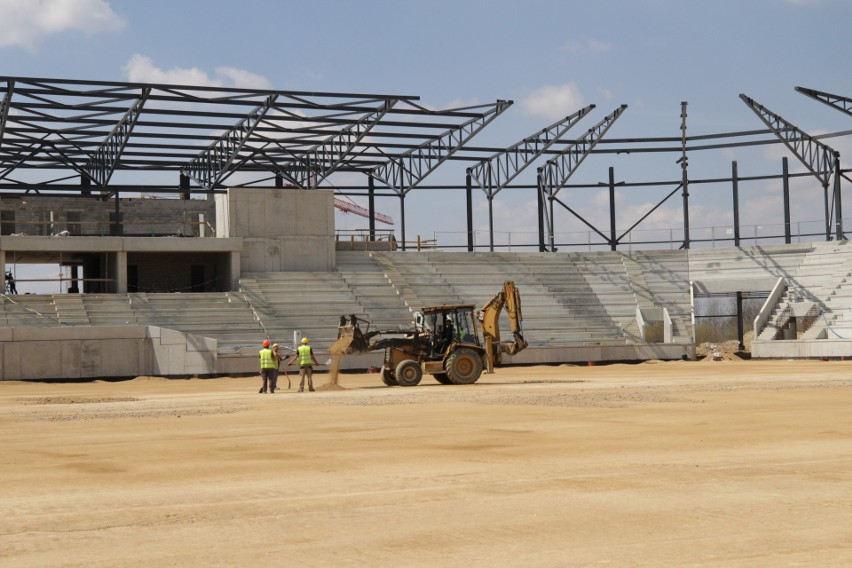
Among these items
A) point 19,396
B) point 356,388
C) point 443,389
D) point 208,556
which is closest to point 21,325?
point 19,396

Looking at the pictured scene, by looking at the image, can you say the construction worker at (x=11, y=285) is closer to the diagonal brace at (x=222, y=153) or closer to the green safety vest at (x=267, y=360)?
the diagonal brace at (x=222, y=153)

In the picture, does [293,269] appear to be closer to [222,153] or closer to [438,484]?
[222,153]

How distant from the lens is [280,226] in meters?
55.2

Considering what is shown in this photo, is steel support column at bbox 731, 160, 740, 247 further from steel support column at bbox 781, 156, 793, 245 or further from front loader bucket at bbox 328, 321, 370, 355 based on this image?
front loader bucket at bbox 328, 321, 370, 355

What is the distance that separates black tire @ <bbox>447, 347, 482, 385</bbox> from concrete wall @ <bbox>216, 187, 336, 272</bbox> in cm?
2364

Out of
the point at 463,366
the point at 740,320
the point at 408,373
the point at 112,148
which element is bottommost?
the point at 408,373

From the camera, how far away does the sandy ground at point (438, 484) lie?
8289 mm

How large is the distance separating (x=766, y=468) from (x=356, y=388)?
21.1m

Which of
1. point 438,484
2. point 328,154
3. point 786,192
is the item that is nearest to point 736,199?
point 786,192

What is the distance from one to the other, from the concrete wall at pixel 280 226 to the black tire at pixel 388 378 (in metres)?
22.3

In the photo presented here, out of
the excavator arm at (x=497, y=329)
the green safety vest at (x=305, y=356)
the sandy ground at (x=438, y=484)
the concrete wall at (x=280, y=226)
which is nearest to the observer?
the sandy ground at (x=438, y=484)

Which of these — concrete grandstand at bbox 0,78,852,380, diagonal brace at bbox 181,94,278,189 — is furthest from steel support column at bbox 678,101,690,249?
diagonal brace at bbox 181,94,278,189

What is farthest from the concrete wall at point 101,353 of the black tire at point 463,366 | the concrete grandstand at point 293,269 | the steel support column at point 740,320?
the steel support column at point 740,320

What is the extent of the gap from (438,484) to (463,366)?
2089cm
